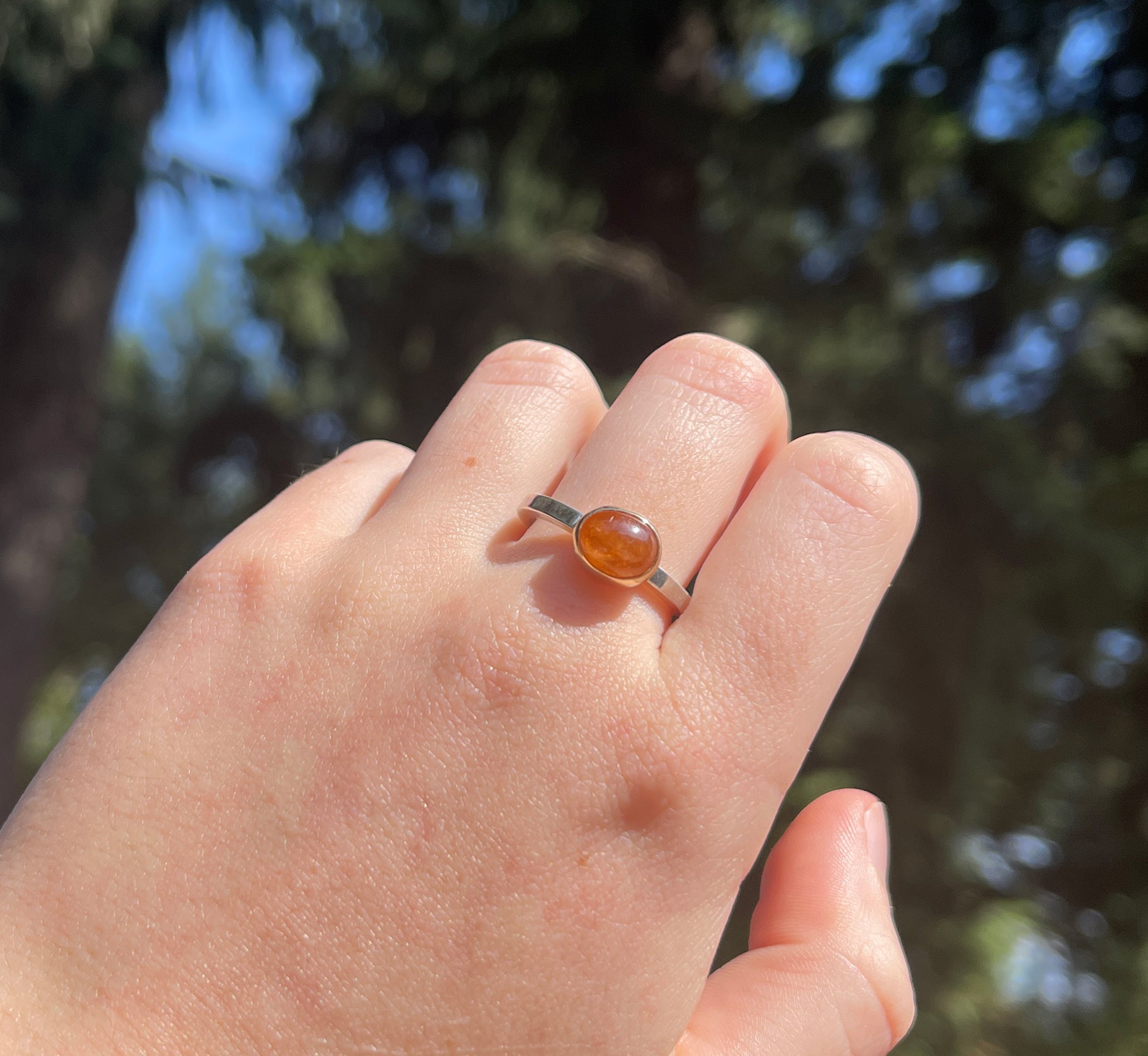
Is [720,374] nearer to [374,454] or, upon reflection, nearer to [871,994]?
[374,454]

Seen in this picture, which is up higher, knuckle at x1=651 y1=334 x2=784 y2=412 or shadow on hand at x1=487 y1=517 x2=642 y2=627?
knuckle at x1=651 y1=334 x2=784 y2=412

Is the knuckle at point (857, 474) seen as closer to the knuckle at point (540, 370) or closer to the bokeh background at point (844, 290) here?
the knuckle at point (540, 370)

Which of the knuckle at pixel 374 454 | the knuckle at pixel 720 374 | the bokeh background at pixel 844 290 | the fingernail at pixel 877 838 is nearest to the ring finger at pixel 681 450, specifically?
the knuckle at pixel 720 374

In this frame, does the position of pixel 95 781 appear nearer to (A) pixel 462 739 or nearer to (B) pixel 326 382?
(A) pixel 462 739

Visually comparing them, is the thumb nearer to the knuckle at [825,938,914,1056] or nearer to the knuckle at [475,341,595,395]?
the knuckle at [825,938,914,1056]

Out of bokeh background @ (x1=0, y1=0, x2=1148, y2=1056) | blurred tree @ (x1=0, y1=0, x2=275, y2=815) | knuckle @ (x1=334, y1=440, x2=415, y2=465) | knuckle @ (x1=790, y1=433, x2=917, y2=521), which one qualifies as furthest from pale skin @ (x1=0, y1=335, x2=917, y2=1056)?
blurred tree @ (x1=0, y1=0, x2=275, y2=815)

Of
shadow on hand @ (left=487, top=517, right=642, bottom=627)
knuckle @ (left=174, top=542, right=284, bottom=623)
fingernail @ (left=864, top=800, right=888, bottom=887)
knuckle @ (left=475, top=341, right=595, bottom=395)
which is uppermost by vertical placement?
knuckle @ (left=475, top=341, right=595, bottom=395)

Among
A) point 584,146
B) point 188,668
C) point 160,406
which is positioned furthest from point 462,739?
point 160,406

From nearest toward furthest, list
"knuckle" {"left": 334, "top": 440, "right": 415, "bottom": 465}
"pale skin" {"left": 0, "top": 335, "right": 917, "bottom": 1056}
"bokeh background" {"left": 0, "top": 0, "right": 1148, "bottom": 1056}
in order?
"pale skin" {"left": 0, "top": 335, "right": 917, "bottom": 1056} < "knuckle" {"left": 334, "top": 440, "right": 415, "bottom": 465} < "bokeh background" {"left": 0, "top": 0, "right": 1148, "bottom": 1056}
